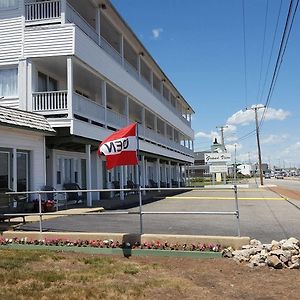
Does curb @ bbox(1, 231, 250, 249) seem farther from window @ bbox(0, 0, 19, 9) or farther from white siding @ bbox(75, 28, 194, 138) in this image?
window @ bbox(0, 0, 19, 9)

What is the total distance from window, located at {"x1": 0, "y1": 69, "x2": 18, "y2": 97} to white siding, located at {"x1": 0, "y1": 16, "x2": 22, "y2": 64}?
49cm

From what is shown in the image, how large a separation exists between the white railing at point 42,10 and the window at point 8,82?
7.95ft

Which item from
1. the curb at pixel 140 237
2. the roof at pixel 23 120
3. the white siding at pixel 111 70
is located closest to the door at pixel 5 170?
the roof at pixel 23 120

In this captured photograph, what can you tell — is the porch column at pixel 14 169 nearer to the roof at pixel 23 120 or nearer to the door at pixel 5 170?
the door at pixel 5 170

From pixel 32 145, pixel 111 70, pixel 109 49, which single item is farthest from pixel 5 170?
pixel 109 49

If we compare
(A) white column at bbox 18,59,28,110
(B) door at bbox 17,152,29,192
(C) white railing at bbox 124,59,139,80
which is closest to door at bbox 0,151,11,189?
(B) door at bbox 17,152,29,192

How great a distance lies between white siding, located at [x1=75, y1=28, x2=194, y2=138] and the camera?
65.2 feet

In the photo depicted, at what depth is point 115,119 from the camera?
25.8 meters

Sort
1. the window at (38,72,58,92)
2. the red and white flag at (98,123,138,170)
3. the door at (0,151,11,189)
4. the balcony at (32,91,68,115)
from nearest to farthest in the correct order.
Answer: the red and white flag at (98,123,138,170) < the door at (0,151,11,189) < the balcony at (32,91,68,115) < the window at (38,72,58,92)

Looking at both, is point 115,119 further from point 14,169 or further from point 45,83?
point 14,169

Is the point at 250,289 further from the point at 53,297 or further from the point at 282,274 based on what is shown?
the point at 53,297

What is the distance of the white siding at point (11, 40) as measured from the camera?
1943 centimetres

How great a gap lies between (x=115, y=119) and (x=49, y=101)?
275 inches

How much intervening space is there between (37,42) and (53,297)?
14.8 metres
